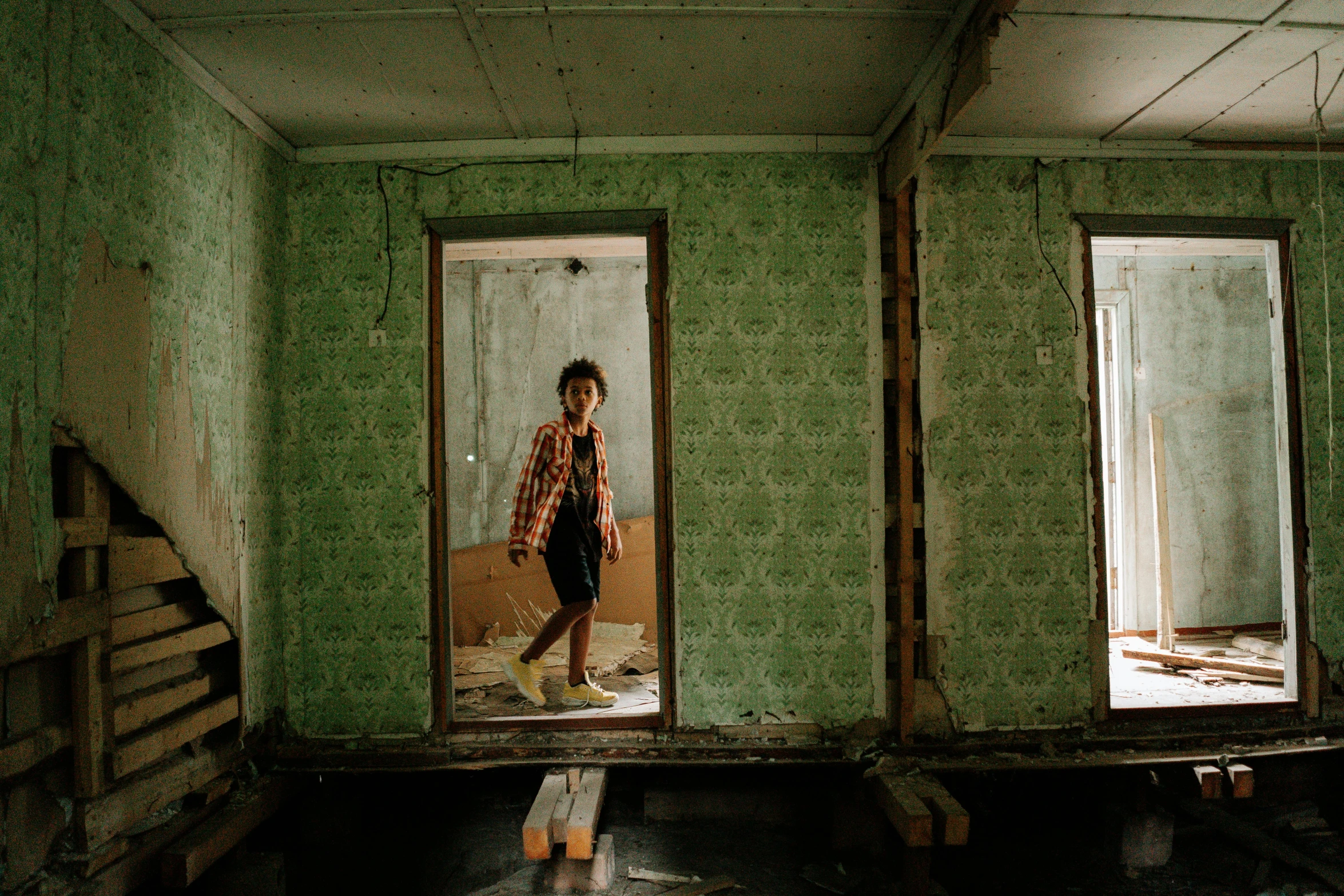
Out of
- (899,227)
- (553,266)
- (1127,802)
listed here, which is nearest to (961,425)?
(899,227)

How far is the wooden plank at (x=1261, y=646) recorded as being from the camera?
4.13m

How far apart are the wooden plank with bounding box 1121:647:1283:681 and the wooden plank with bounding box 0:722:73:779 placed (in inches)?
209

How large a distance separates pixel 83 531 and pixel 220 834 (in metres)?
1.16

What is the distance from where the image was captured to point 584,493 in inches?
135

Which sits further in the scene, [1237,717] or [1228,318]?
[1228,318]

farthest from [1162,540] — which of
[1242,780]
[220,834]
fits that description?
[220,834]

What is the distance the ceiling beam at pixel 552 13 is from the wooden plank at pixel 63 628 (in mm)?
1945

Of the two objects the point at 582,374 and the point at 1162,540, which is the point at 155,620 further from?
the point at 1162,540

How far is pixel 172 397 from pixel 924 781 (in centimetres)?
319

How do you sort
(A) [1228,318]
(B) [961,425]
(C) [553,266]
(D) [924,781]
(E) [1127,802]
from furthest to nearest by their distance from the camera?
(C) [553,266]
(A) [1228,318]
(B) [961,425]
(E) [1127,802]
(D) [924,781]

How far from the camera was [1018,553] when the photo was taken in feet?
10.3

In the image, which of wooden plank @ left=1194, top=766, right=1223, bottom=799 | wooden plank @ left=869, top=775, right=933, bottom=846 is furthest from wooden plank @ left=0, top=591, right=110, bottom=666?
wooden plank @ left=1194, top=766, right=1223, bottom=799

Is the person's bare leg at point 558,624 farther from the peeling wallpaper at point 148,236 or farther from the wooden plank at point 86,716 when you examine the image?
the wooden plank at point 86,716

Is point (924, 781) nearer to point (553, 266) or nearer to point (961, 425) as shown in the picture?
point (961, 425)
